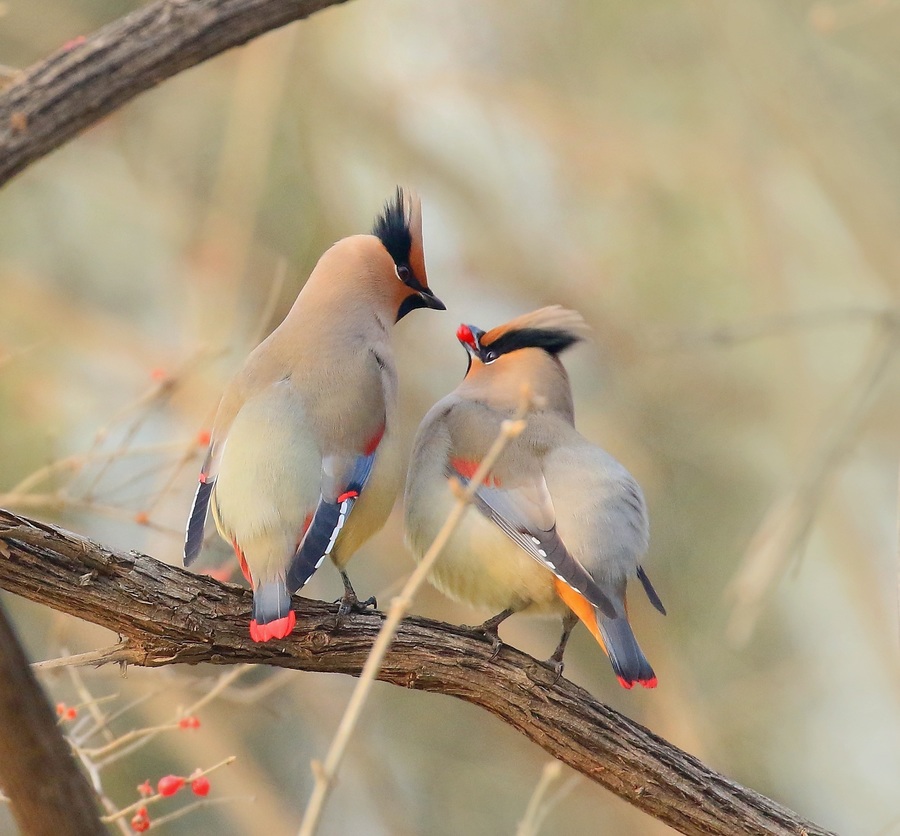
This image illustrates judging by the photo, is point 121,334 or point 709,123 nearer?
point 121,334

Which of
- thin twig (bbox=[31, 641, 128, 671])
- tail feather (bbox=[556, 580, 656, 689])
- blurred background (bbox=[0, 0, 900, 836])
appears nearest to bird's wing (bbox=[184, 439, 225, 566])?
thin twig (bbox=[31, 641, 128, 671])

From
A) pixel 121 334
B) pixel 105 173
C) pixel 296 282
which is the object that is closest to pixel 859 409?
pixel 296 282

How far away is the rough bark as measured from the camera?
1529 millimetres

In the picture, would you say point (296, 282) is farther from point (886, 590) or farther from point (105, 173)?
point (886, 590)

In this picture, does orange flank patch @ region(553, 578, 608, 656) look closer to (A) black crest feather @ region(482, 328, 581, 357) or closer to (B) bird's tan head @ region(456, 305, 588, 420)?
(B) bird's tan head @ region(456, 305, 588, 420)

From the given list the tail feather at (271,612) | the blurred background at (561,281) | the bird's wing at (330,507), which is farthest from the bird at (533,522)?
the blurred background at (561,281)

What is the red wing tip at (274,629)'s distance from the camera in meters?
2.77

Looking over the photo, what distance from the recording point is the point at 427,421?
390 centimetres

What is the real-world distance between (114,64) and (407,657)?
163 centimetres

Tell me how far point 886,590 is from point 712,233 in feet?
8.97

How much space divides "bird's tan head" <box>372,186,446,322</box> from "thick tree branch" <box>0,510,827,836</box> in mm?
1048

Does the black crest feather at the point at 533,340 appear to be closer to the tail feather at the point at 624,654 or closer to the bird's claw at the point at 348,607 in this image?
the tail feather at the point at 624,654

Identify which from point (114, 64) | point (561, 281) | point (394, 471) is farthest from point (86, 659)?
point (561, 281)

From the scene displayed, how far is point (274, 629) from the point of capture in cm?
278
